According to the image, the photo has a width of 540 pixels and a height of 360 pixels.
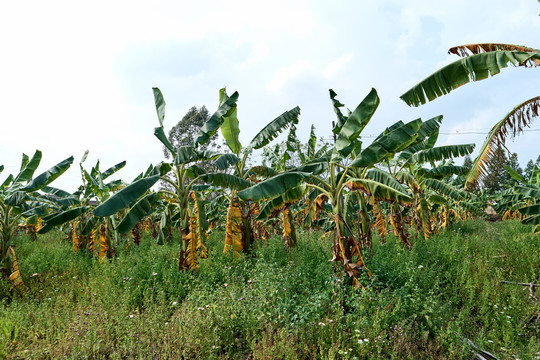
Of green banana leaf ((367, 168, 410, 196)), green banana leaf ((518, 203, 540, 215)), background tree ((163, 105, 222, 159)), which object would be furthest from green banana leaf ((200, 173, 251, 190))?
background tree ((163, 105, 222, 159))

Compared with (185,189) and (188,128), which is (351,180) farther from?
(188,128)

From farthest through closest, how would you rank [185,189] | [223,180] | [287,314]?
[185,189] → [223,180] → [287,314]

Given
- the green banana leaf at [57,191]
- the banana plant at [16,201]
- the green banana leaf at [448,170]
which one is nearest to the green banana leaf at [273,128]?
the green banana leaf at [448,170]

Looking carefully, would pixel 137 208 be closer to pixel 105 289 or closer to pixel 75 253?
pixel 105 289

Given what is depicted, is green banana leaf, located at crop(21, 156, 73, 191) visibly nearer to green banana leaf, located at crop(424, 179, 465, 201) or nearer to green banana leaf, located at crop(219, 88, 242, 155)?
green banana leaf, located at crop(219, 88, 242, 155)

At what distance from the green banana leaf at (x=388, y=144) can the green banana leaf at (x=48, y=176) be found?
7.97 m

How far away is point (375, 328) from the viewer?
14.1 ft

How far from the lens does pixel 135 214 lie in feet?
22.2

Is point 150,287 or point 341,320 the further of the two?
point 150,287

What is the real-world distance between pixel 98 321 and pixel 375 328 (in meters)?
4.44

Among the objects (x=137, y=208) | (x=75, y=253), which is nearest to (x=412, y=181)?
(x=137, y=208)

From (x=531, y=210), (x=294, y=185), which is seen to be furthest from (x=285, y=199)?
(x=531, y=210)

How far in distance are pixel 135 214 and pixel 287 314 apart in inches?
161

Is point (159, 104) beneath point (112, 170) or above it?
above
